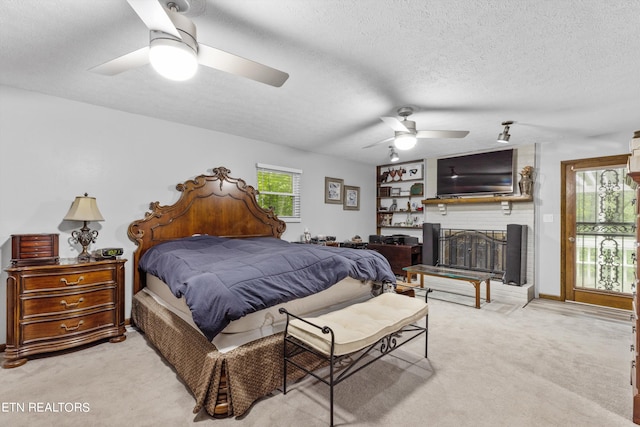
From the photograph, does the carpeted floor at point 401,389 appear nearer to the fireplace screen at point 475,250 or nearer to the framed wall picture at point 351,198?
the fireplace screen at point 475,250

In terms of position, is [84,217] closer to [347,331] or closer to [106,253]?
[106,253]

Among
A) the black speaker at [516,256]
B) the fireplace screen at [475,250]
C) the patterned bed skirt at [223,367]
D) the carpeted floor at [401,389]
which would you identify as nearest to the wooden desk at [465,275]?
the black speaker at [516,256]

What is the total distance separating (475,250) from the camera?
5.23 meters

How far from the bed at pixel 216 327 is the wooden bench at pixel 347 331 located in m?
0.16

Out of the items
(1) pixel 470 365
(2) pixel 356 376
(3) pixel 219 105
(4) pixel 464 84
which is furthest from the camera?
(3) pixel 219 105

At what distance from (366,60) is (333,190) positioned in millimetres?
3614

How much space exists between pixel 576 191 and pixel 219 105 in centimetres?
512

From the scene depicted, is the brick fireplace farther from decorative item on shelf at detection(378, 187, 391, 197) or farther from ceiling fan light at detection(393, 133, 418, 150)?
ceiling fan light at detection(393, 133, 418, 150)

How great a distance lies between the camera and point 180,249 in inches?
122

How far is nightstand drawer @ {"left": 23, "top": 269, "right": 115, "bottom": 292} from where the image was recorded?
2482mm

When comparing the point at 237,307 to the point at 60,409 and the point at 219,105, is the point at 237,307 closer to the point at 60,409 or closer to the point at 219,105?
the point at 60,409

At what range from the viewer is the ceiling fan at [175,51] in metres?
1.43

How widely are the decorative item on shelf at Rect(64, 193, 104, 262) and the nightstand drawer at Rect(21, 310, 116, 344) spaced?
0.54 metres

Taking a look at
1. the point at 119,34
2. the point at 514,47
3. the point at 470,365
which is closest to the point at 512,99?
the point at 514,47
